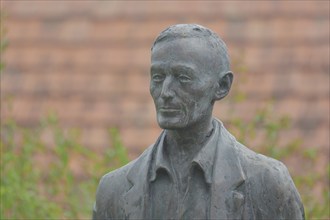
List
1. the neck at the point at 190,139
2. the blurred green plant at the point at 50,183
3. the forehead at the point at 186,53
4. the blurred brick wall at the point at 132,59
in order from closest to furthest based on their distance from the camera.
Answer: the forehead at the point at 186,53
the neck at the point at 190,139
the blurred green plant at the point at 50,183
the blurred brick wall at the point at 132,59

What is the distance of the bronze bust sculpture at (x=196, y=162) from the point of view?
6.73 metres

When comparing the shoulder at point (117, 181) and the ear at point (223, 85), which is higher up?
the ear at point (223, 85)

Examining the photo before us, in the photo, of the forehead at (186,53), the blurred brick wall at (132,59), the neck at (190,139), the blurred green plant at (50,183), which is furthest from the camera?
the blurred brick wall at (132,59)

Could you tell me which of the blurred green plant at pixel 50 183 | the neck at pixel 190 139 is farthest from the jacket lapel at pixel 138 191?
the blurred green plant at pixel 50 183

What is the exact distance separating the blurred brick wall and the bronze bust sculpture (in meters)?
8.28

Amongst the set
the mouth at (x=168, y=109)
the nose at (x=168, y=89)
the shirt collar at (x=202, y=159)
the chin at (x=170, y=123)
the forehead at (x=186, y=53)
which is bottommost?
the shirt collar at (x=202, y=159)

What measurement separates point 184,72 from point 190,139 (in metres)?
Result: 0.28

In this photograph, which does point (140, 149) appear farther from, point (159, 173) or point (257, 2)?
point (159, 173)

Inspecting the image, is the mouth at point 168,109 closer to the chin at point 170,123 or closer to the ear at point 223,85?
the chin at point 170,123

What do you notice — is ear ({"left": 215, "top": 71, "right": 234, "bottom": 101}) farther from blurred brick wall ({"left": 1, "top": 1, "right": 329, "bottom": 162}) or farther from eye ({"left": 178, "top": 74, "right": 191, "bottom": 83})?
blurred brick wall ({"left": 1, "top": 1, "right": 329, "bottom": 162})

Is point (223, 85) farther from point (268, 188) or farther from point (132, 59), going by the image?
point (132, 59)

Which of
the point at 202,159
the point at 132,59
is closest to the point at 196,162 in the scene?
the point at 202,159

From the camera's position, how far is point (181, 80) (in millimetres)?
6730

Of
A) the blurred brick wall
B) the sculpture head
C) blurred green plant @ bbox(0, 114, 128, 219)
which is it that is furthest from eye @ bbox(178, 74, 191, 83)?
the blurred brick wall
